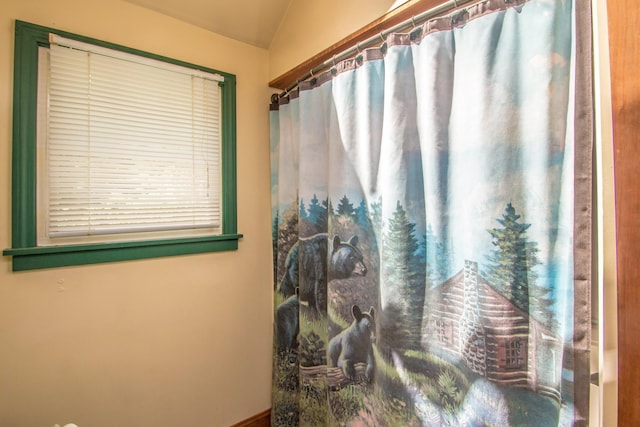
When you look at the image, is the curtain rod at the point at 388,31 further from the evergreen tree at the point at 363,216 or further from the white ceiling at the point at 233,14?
the evergreen tree at the point at 363,216

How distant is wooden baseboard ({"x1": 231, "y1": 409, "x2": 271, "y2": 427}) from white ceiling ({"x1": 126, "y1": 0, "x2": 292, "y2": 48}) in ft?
7.34

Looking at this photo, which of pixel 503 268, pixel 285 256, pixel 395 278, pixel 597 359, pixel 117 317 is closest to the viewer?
pixel 597 359

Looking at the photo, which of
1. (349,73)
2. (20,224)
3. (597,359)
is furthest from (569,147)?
(20,224)

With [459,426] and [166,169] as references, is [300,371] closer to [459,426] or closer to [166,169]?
[459,426]

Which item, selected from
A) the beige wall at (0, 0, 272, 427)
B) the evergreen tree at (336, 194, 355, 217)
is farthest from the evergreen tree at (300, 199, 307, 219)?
the beige wall at (0, 0, 272, 427)

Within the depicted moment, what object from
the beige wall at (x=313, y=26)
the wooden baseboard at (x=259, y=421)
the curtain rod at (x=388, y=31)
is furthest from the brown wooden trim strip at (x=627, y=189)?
the wooden baseboard at (x=259, y=421)

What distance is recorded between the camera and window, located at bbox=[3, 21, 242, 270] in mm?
1193

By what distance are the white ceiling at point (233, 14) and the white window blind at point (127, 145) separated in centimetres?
27

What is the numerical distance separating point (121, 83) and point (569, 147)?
5.69 feet

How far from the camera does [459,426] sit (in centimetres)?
94

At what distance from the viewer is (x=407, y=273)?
3.52 feet

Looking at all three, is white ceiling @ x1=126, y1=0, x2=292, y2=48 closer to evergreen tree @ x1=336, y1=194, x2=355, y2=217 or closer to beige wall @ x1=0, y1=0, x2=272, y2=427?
beige wall @ x1=0, y1=0, x2=272, y2=427

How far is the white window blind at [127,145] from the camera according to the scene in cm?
125

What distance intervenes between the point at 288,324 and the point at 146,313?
726 millimetres
